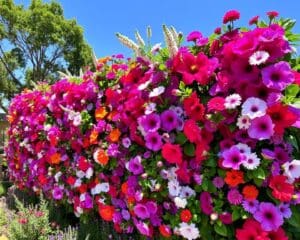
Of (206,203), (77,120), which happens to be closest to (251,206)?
(206,203)

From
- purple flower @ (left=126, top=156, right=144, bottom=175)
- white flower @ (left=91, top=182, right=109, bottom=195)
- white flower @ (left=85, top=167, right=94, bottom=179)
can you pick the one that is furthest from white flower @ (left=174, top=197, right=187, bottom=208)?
white flower @ (left=85, top=167, right=94, bottom=179)

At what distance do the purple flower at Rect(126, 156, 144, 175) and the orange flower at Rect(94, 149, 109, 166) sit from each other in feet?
1.45

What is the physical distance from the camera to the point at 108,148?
359cm

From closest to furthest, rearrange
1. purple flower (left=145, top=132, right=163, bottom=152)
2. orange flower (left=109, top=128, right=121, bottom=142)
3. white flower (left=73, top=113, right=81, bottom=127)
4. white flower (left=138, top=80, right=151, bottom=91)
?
1. purple flower (left=145, top=132, right=163, bottom=152)
2. white flower (left=138, top=80, right=151, bottom=91)
3. orange flower (left=109, top=128, right=121, bottom=142)
4. white flower (left=73, top=113, right=81, bottom=127)

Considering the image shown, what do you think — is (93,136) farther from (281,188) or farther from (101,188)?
(281,188)

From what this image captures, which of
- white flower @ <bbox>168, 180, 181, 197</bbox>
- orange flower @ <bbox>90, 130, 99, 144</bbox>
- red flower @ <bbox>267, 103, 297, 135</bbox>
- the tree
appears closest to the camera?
red flower @ <bbox>267, 103, 297, 135</bbox>

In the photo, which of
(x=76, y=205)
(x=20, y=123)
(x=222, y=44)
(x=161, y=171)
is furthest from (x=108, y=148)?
(x=20, y=123)

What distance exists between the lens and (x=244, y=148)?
2.46 meters

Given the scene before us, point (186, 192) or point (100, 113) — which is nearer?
point (186, 192)

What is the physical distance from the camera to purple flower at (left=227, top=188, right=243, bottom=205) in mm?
2496

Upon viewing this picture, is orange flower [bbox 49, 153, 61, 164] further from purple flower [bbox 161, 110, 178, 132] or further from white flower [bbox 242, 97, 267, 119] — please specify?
white flower [bbox 242, 97, 267, 119]

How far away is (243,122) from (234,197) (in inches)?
18.8

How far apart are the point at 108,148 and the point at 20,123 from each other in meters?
3.50

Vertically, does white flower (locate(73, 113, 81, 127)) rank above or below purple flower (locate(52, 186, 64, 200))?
above
